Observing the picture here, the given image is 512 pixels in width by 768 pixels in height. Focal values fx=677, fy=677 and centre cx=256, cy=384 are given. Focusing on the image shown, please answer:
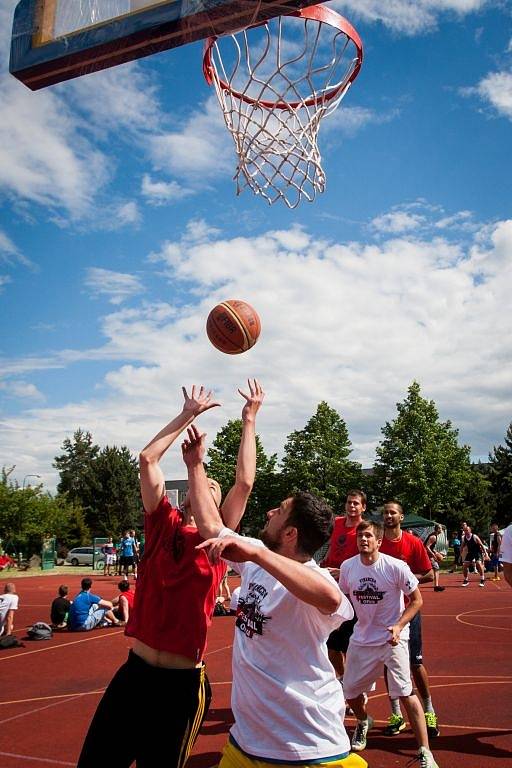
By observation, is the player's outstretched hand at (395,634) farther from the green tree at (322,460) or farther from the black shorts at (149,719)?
the green tree at (322,460)

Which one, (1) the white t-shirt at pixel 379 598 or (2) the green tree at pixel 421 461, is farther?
(2) the green tree at pixel 421 461

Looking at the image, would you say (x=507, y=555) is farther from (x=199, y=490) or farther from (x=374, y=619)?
(x=199, y=490)

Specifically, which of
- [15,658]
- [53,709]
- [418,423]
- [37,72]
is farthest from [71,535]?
[37,72]

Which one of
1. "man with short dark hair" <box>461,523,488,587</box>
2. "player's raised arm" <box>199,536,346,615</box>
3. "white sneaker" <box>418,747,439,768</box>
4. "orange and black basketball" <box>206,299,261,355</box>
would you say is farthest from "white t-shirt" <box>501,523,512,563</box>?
"man with short dark hair" <box>461,523,488,587</box>

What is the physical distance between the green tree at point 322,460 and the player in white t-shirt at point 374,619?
43930 mm

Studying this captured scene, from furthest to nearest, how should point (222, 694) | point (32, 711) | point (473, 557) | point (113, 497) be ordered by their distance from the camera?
1. point (113, 497)
2. point (473, 557)
3. point (222, 694)
4. point (32, 711)

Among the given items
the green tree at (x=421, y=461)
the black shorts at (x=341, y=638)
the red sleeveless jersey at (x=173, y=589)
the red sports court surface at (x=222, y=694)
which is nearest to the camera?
the red sleeveless jersey at (x=173, y=589)

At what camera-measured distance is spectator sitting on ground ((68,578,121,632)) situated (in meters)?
14.1

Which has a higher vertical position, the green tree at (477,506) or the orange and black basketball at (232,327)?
the green tree at (477,506)

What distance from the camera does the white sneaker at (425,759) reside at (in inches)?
205

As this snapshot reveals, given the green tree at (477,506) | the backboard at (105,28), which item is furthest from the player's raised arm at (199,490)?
the green tree at (477,506)

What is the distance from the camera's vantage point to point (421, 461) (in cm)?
4591

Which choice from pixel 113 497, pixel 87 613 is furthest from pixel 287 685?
pixel 113 497

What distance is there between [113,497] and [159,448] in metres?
63.7
